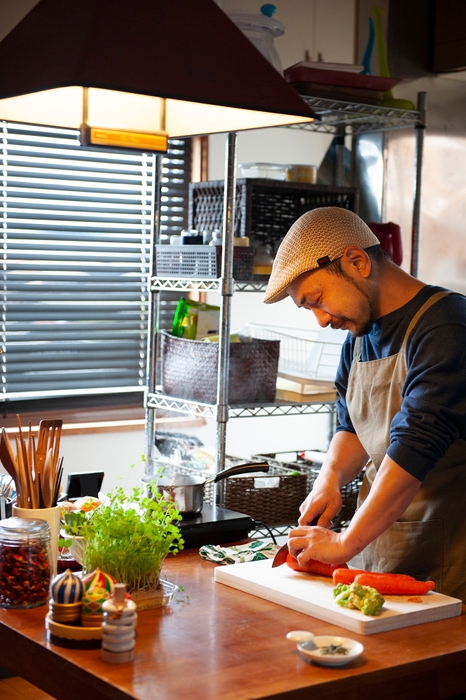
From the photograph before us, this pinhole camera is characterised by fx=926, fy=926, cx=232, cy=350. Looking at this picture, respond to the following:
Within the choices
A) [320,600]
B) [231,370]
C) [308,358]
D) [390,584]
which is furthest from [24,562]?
[308,358]

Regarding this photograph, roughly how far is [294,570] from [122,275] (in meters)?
2.34

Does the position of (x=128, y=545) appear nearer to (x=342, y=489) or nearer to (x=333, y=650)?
(x=333, y=650)

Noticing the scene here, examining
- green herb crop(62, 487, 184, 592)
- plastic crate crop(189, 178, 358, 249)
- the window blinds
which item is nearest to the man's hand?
green herb crop(62, 487, 184, 592)

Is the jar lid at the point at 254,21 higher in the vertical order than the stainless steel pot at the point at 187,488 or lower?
higher

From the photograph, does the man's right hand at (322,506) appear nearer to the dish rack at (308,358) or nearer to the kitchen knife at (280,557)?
the kitchen knife at (280,557)

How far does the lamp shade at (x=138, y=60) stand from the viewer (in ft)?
5.37

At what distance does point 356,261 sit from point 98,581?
0.96 m

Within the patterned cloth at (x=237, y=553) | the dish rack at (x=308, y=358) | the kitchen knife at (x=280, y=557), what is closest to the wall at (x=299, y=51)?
the dish rack at (x=308, y=358)

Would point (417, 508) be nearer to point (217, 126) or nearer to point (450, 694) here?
point (450, 694)

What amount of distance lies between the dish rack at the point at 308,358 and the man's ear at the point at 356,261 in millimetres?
1502

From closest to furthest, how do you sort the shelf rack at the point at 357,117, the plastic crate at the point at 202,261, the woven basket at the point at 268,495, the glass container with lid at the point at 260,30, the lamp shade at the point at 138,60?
1. the lamp shade at the point at 138,60
2. the glass container with lid at the point at 260,30
3. the plastic crate at the point at 202,261
4. the woven basket at the point at 268,495
5. the shelf rack at the point at 357,117

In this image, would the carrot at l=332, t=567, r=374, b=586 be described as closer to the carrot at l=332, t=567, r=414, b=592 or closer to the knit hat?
the carrot at l=332, t=567, r=414, b=592

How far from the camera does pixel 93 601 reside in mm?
1664

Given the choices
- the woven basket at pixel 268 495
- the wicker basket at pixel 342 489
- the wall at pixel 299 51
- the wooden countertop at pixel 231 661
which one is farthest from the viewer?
the wall at pixel 299 51
